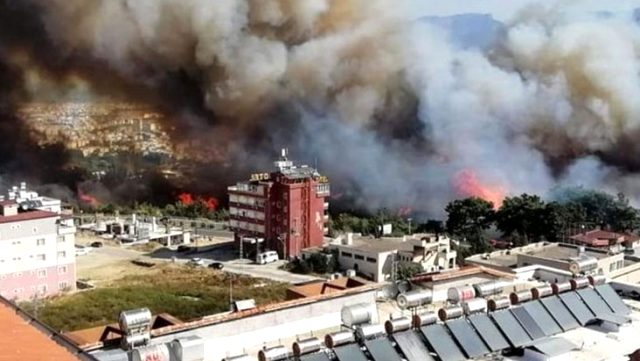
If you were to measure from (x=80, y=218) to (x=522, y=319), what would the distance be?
17930 mm

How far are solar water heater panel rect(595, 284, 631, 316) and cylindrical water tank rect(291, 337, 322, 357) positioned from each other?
5.73ft

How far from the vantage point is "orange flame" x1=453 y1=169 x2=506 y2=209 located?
69.3 feet

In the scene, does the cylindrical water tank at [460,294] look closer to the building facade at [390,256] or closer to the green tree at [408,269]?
the green tree at [408,269]

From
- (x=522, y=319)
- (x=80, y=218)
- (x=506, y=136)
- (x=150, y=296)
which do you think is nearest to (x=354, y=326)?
(x=522, y=319)

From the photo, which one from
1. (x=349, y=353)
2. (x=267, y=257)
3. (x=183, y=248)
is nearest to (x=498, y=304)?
(x=349, y=353)

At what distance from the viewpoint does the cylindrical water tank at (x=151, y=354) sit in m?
2.97

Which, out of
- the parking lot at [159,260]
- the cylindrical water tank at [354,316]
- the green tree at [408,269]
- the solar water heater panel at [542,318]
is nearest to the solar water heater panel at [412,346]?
the cylindrical water tank at [354,316]

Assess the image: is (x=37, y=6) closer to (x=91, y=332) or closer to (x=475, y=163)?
(x=475, y=163)

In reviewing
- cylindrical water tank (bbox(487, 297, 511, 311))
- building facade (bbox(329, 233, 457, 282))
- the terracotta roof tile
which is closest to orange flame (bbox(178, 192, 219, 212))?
building facade (bbox(329, 233, 457, 282))

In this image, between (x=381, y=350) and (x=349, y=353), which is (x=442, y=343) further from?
(x=349, y=353)

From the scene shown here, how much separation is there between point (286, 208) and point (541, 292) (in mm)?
10980

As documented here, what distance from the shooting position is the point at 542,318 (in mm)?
3857

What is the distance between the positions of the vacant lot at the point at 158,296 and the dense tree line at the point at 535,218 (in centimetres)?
433

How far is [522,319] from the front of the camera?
12.5 ft
